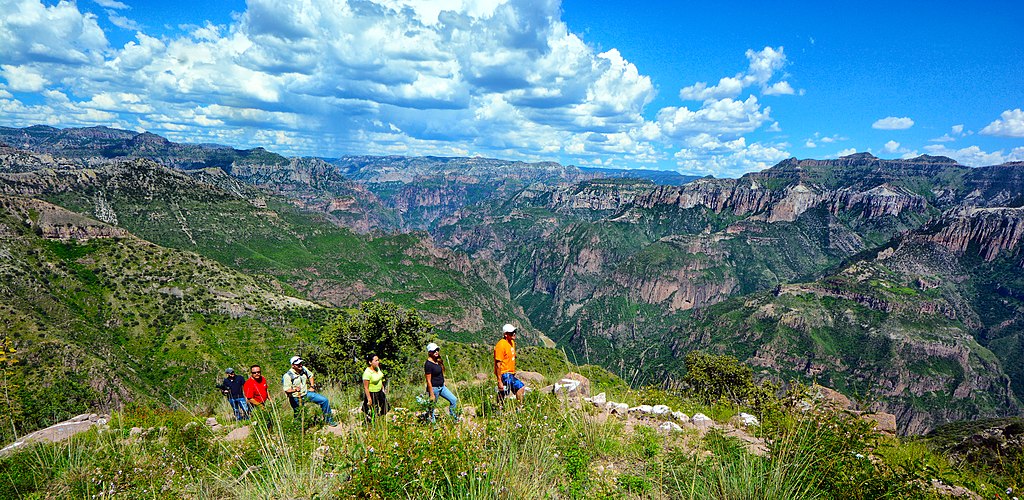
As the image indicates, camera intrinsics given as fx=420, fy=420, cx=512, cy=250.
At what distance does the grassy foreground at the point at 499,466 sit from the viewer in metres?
4.70

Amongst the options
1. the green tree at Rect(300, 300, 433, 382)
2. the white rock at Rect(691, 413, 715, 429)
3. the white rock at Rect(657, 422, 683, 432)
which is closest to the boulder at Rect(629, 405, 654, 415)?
the white rock at Rect(691, 413, 715, 429)

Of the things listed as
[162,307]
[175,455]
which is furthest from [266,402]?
[162,307]

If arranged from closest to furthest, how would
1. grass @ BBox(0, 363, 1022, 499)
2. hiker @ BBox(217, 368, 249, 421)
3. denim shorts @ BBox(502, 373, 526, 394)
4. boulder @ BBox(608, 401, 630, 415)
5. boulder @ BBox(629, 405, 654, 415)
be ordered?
1. grass @ BBox(0, 363, 1022, 499)
2. denim shorts @ BBox(502, 373, 526, 394)
3. boulder @ BBox(608, 401, 630, 415)
4. boulder @ BBox(629, 405, 654, 415)
5. hiker @ BBox(217, 368, 249, 421)

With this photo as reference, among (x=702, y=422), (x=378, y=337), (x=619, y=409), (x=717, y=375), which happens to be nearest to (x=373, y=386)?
(x=619, y=409)

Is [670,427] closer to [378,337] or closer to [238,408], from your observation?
[238,408]

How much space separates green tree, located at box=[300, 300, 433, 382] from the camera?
1146 inches

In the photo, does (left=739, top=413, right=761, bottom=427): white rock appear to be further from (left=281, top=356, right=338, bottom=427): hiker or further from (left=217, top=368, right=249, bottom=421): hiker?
(left=217, top=368, right=249, bottom=421): hiker

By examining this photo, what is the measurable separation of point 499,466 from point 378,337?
87.4ft

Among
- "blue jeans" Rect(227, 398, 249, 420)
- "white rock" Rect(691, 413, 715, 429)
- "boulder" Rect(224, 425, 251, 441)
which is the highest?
"white rock" Rect(691, 413, 715, 429)

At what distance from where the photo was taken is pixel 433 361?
37.4 ft

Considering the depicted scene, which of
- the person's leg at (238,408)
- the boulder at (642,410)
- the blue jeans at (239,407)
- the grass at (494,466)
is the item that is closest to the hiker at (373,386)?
the grass at (494,466)

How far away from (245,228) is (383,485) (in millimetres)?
228665

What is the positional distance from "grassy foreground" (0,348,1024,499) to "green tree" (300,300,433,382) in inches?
801

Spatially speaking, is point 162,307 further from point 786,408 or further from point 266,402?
point 786,408
